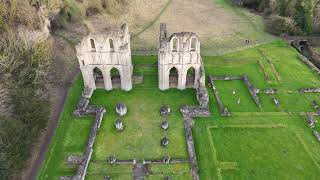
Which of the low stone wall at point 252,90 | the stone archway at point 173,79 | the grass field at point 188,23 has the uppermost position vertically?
the grass field at point 188,23

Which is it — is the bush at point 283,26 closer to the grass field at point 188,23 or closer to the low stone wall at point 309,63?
the grass field at point 188,23

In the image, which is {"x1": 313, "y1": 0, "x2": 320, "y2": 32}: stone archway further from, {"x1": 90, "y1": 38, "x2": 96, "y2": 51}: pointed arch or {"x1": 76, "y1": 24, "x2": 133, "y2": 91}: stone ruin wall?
{"x1": 90, "y1": 38, "x2": 96, "y2": 51}: pointed arch

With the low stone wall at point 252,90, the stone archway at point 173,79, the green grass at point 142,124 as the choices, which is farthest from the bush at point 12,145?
the low stone wall at point 252,90

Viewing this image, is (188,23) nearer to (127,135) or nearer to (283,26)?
(283,26)

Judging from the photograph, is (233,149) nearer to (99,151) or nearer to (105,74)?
(99,151)

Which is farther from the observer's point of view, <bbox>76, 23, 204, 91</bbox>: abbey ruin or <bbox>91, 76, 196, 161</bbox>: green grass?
<bbox>76, 23, 204, 91</bbox>: abbey ruin

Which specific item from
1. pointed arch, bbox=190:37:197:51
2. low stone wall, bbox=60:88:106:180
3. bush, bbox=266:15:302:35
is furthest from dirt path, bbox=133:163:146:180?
bush, bbox=266:15:302:35

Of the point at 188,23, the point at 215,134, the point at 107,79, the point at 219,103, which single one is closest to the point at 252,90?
the point at 219,103
